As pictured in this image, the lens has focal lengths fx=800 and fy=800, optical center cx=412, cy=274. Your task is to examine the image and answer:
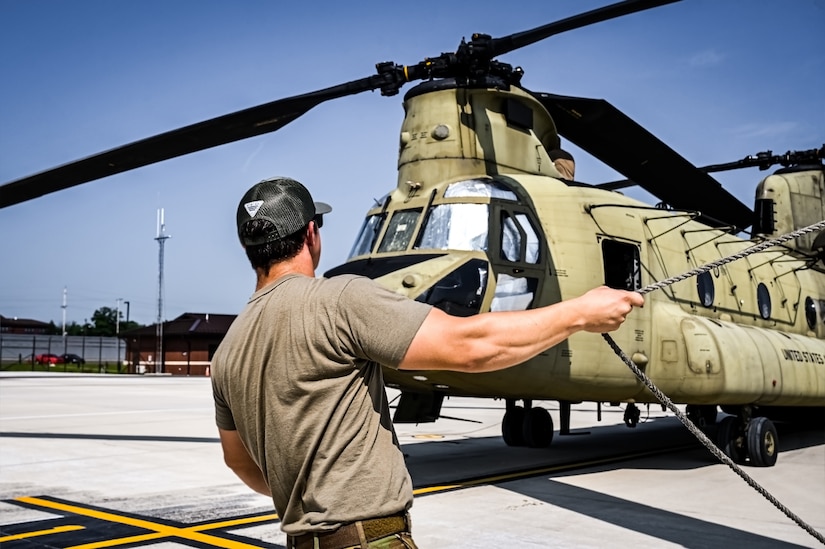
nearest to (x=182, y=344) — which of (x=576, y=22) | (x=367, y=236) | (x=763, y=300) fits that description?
(x=763, y=300)

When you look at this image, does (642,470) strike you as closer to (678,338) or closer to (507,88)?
(678,338)

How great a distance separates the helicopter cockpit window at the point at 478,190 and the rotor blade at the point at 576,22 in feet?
5.03

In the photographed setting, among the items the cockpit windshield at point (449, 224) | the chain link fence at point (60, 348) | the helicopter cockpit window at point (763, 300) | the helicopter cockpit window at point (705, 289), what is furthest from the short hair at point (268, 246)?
the chain link fence at point (60, 348)

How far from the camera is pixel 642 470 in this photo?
1014cm

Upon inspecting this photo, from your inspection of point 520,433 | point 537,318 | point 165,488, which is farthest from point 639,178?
point 537,318

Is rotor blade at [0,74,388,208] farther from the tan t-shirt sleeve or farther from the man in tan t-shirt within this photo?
the tan t-shirt sleeve

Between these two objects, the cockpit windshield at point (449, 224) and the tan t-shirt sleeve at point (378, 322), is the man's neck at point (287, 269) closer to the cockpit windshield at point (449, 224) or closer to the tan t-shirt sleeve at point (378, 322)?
the tan t-shirt sleeve at point (378, 322)

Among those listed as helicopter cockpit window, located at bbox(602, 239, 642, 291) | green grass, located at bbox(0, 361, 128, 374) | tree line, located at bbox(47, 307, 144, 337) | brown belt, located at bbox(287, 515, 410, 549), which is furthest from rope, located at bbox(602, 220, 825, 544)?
tree line, located at bbox(47, 307, 144, 337)

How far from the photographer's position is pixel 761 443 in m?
10.6

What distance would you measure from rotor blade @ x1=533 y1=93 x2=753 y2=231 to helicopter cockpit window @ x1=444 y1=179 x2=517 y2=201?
166cm

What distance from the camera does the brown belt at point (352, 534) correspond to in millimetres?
2193

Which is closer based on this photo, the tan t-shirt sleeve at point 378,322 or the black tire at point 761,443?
the tan t-shirt sleeve at point 378,322

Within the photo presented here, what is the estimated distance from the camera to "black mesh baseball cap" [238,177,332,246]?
2.37 meters

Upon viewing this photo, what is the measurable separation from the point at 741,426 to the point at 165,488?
7.50 meters
